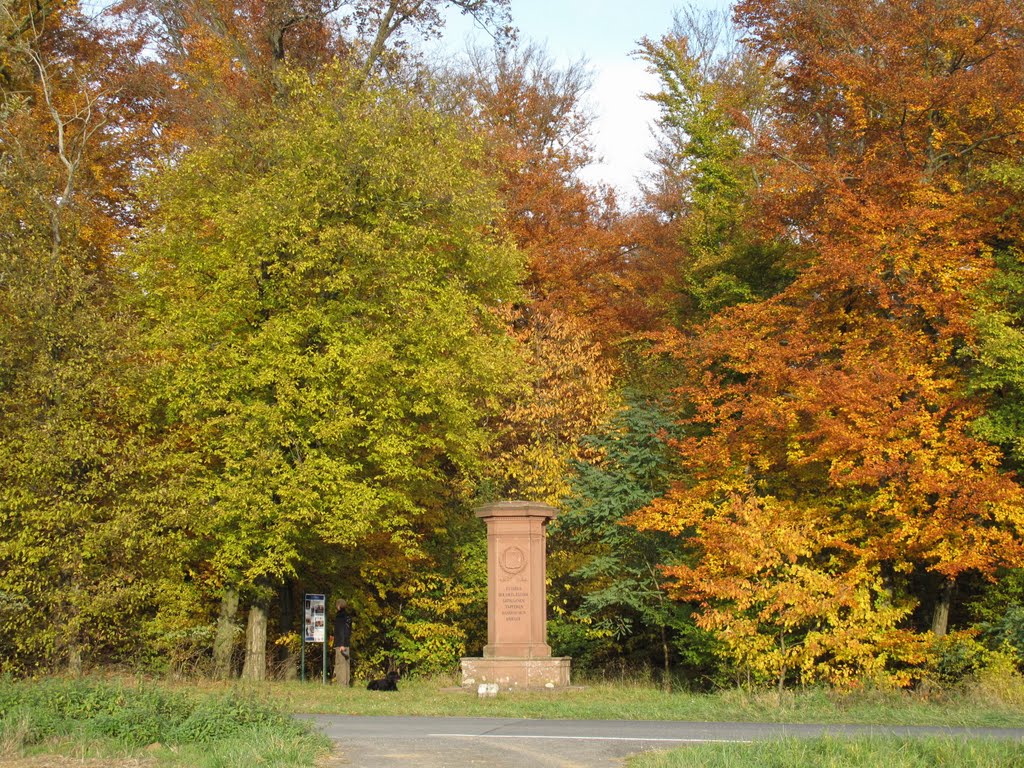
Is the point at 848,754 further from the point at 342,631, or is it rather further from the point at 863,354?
the point at 342,631

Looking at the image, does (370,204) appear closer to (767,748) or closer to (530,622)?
(530,622)

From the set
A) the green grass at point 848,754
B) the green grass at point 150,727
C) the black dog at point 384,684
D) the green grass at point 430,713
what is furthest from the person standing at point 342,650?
the green grass at point 848,754

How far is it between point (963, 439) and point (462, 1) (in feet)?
50.4

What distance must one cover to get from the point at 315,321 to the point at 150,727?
35.8 feet

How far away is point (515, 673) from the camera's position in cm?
1702

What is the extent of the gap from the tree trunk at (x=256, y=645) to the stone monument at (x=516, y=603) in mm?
4523

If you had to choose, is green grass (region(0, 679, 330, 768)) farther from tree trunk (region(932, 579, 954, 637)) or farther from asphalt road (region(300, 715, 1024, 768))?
tree trunk (region(932, 579, 954, 637))

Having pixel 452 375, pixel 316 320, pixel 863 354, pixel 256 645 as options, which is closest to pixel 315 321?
pixel 316 320

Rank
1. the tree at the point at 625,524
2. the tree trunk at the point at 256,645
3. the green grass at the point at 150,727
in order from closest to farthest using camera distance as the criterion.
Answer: the green grass at the point at 150,727, the tree trunk at the point at 256,645, the tree at the point at 625,524

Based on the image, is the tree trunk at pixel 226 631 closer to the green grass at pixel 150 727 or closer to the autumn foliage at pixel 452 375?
the autumn foliage at pixel 452 375

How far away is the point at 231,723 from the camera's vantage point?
31.5 ft

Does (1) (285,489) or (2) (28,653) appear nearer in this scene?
(2) (28,653)

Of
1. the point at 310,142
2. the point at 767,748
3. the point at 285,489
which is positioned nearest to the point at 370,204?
the point at 310,142

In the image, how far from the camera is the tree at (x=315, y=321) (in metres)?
18.8
